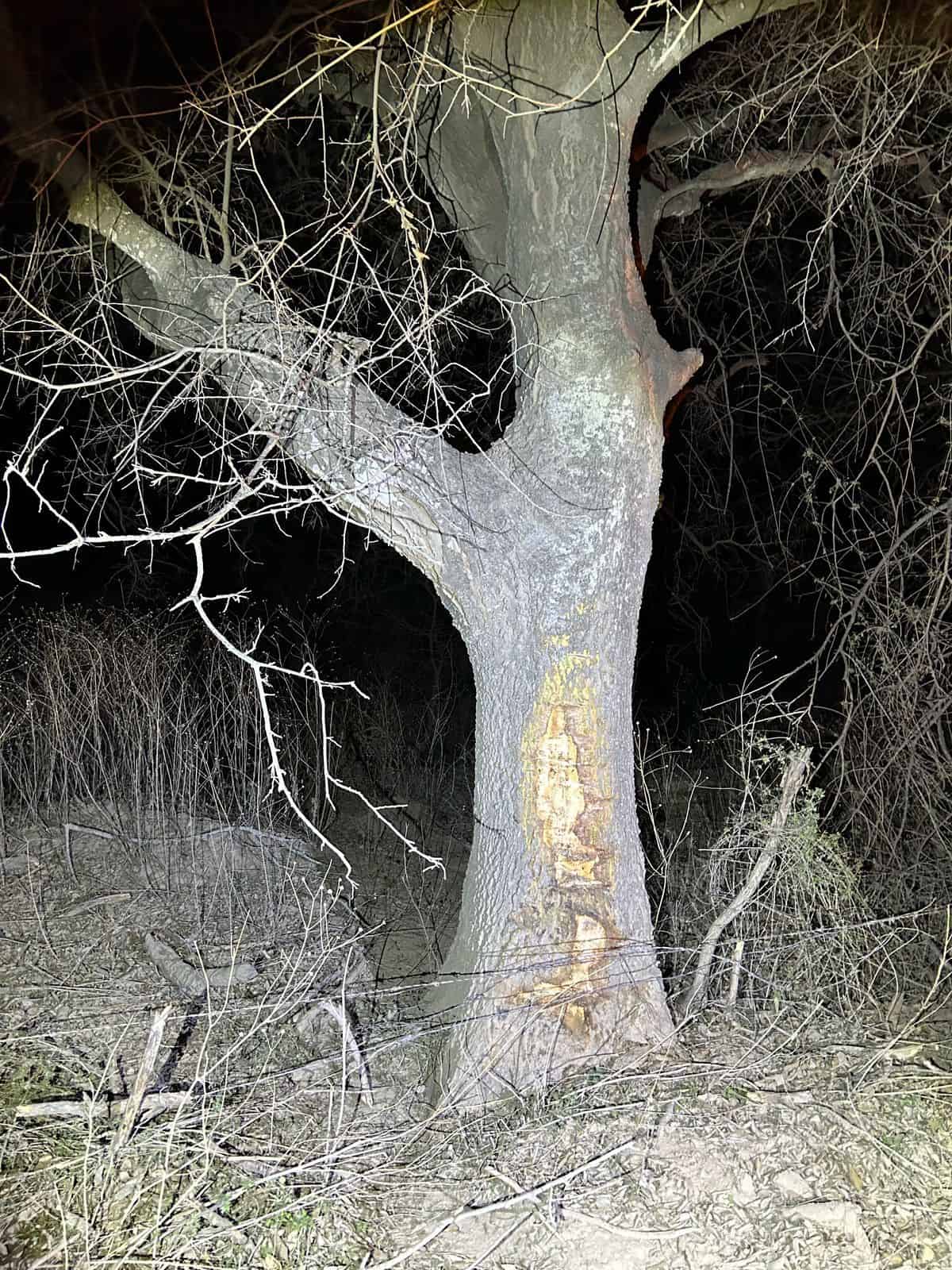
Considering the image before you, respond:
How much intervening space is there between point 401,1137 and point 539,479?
2270mm

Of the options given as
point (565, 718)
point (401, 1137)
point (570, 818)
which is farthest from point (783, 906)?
point (401, 1137)

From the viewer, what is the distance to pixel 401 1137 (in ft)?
10.4

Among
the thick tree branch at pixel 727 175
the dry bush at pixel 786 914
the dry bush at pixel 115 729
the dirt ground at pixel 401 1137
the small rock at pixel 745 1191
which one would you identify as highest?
the thick tree branch at pixel 727 175

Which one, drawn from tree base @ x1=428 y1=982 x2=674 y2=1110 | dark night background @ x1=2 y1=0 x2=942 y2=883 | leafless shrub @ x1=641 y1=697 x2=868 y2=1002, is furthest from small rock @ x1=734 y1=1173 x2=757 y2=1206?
dark night background @ x1=2 y1=0 x2=942 y2=883

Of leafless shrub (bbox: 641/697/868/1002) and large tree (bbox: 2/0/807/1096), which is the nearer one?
large tree (bbox: 2/0/807/1096)

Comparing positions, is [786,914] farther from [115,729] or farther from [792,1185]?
[115,729]

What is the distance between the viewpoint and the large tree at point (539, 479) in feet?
11.0

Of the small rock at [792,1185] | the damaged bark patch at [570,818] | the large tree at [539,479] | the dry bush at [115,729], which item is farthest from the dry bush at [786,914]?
the dry bush at [115,729]

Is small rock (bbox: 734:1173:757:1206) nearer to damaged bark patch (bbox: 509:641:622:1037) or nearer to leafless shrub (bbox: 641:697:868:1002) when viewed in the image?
damaged bark patch (bbox: 509:641:622:1037)

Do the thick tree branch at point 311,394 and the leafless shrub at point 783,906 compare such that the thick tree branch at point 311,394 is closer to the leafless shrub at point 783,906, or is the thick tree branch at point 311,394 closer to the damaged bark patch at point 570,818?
the damaged bark patch at point 570,818

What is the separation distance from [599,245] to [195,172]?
5.51 feet

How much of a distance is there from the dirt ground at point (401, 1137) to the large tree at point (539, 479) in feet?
1.10

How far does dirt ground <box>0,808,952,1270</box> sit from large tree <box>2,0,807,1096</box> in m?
0.33

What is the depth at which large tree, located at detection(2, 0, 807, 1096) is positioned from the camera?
337 centimetres
